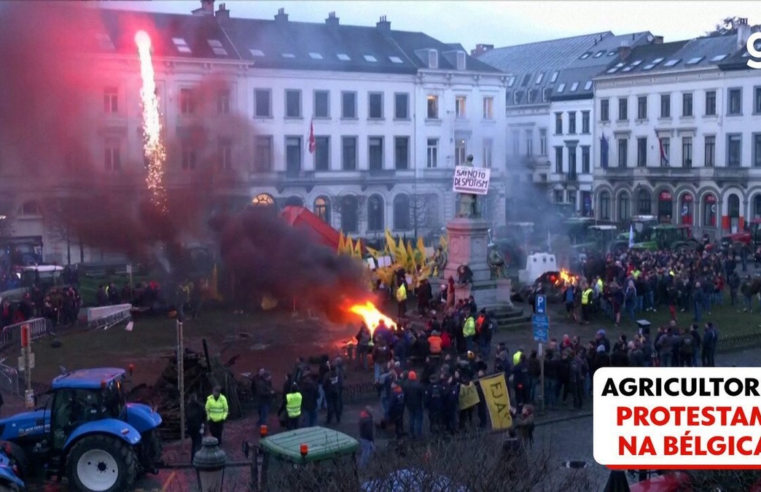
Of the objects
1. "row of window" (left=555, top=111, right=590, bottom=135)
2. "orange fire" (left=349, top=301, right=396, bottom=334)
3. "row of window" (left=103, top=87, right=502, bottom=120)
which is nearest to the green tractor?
"row of window" (left=103, top=87, right=502, bottom=120)

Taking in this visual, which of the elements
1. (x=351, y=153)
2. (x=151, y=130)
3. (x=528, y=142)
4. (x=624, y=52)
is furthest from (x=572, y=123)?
(x=151, y=130)

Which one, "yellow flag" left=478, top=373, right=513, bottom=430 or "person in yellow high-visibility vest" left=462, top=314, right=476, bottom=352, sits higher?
"person in yellow high-visibility vest" left=462, top=314, right=476, bottom=352

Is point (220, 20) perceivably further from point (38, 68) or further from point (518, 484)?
point (518, 484)

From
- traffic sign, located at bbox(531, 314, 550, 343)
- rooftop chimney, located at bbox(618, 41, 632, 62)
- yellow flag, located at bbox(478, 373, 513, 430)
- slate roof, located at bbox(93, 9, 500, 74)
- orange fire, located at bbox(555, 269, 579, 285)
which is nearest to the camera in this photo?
yellow flag, located at bbox(478, 373, 513, 430)

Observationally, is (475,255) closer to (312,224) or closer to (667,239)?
(312,224)

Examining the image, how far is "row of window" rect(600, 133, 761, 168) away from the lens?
57.9m

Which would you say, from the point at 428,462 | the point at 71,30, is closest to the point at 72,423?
the point at 428,462

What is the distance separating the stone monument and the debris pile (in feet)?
41.5

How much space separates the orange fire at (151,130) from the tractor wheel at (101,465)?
16.2 m

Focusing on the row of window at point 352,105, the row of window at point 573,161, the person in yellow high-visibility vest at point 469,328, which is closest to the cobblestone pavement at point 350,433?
the person in yellow high-visibility vest at point 469,328

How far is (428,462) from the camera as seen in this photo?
9.80 m

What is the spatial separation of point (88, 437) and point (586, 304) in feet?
62.9
